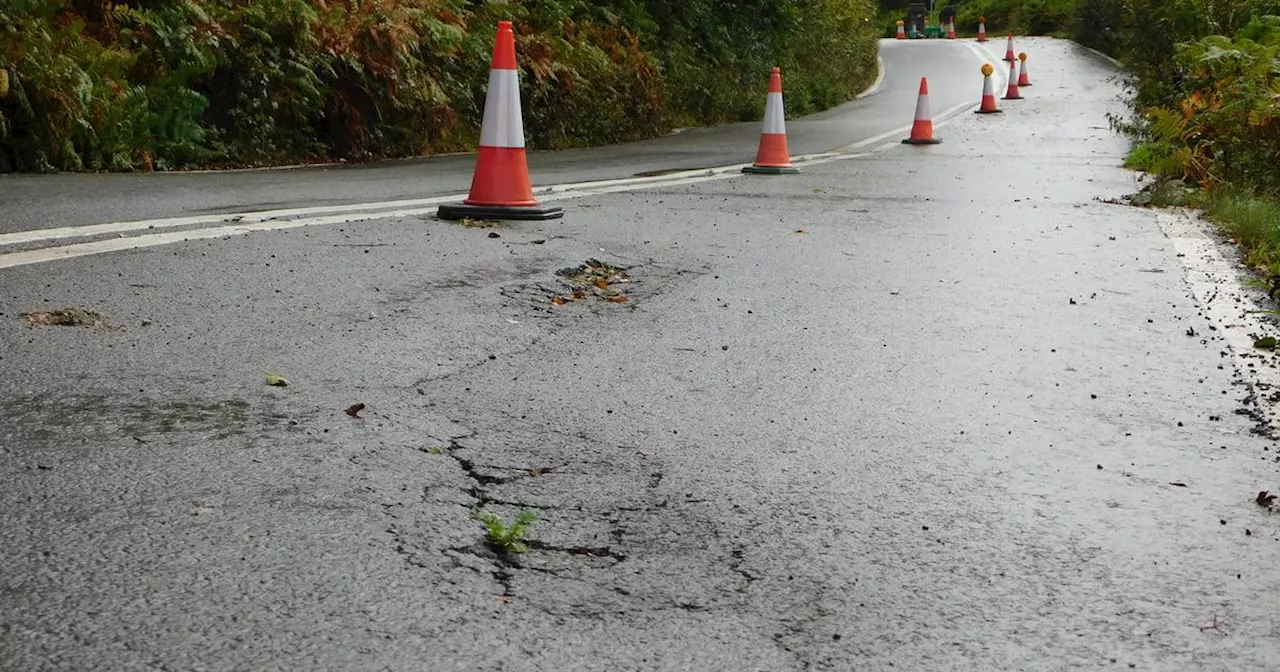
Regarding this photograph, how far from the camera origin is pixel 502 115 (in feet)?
26.2

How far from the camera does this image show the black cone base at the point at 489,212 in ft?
25.2

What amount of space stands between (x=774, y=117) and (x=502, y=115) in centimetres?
503

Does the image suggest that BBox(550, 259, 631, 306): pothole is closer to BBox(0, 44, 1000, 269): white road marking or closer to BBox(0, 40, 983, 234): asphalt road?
BBox(0, 44, 1000, 269): white road marking

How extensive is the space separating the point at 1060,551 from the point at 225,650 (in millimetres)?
1695

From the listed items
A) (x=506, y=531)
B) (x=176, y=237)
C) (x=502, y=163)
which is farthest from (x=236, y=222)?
(x=506, y=531)

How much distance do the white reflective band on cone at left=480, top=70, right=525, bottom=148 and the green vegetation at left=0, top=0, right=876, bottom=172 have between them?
3561mm

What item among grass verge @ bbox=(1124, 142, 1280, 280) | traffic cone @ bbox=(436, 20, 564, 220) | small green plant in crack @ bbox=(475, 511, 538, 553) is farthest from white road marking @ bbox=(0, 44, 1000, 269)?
grass verge @ bbox=(1124, 142, 1280, 280)

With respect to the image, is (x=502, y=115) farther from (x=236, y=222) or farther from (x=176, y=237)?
(x=176, y=237)

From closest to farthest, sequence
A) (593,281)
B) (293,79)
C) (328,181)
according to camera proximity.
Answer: (593,281) → (328,181) → (293,79)

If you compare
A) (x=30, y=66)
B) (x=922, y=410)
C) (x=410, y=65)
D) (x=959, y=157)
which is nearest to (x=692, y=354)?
(x=922, y=410)

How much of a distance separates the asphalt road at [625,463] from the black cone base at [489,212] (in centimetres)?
78

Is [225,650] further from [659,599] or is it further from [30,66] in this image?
[30,66]

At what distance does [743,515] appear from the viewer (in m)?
3.15

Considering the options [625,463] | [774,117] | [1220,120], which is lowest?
[625,463]
